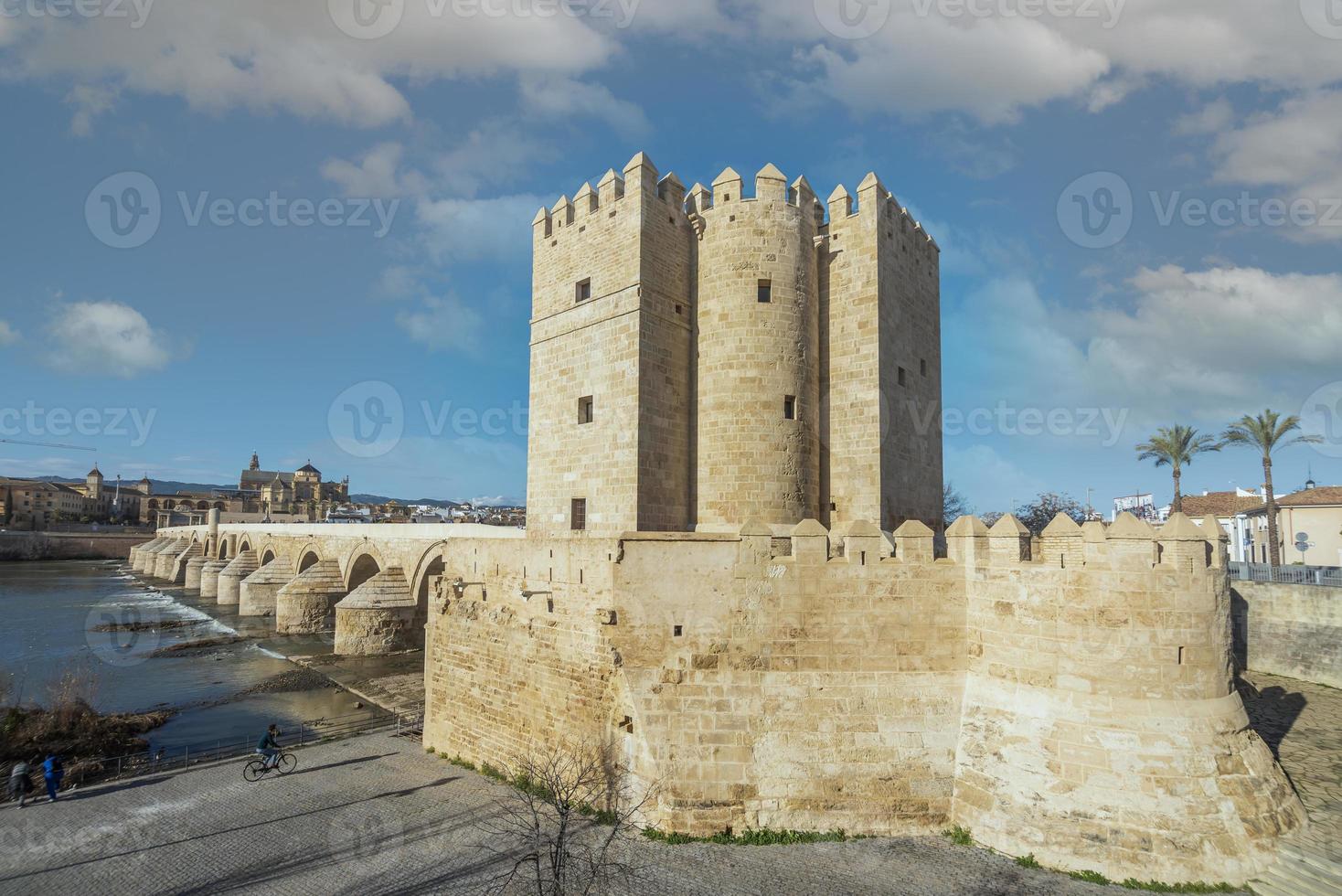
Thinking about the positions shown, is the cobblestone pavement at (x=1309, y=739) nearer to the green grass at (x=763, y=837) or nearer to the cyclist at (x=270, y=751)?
the green grass at (x=763, y=837)

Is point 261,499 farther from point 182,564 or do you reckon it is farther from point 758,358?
point 758,358

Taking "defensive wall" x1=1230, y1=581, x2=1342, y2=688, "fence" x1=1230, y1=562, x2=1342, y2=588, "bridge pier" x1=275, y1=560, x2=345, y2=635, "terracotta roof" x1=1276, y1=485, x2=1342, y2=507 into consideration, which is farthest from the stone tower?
"terracotta roof" x1=1276, y1=485, x2=1342, y2=507

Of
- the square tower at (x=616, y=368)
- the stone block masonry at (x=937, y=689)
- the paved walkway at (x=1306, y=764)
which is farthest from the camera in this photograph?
the square tower at (x=616, y=368)

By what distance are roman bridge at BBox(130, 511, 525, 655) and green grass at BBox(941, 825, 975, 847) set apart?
31.1ft

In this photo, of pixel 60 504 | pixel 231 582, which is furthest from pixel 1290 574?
pixel 60 504

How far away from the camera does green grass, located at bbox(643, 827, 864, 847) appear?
33.6 ft

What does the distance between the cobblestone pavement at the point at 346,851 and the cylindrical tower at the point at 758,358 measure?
653 centimetres

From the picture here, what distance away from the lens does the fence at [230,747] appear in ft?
50.3

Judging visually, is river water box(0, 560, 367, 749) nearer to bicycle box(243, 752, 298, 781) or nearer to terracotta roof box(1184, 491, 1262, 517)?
bicycle box(243, 752, 298, 781)

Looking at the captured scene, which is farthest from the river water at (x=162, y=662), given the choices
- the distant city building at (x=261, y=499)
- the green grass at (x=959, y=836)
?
the distant city building at (x=261, y=499)

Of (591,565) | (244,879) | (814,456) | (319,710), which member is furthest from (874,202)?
(319,710)

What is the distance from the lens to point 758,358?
1468cm

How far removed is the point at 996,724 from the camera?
33.4 ft

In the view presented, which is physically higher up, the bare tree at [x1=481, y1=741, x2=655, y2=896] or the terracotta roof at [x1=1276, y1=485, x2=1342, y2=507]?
the terracotta roof at [x1=1276, y1=485, x2=1342, y2=507]
